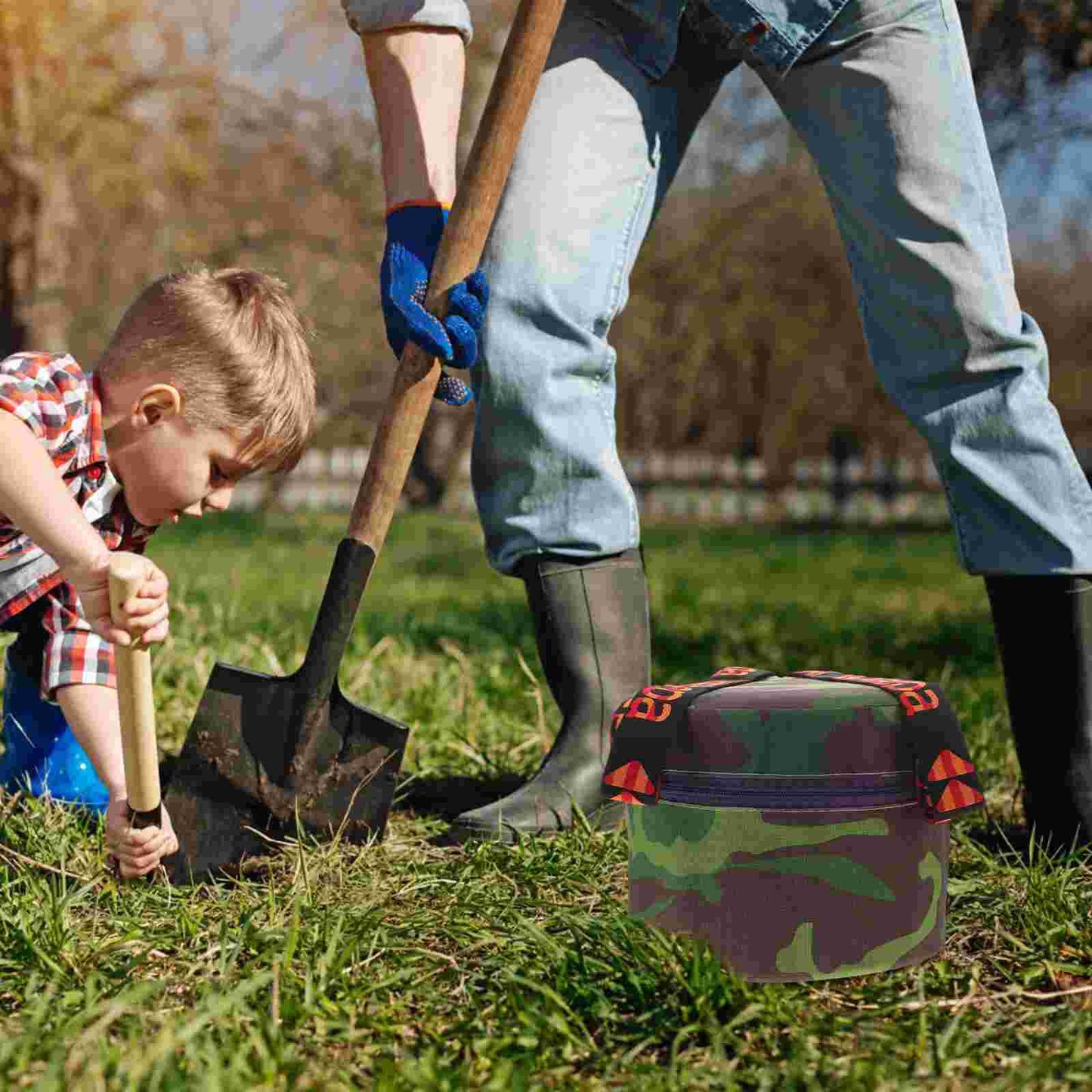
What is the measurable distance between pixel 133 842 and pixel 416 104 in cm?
124

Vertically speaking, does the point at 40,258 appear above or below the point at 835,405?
above

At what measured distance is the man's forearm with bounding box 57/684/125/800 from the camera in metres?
2.17

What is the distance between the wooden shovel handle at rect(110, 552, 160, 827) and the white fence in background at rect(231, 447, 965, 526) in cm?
1857

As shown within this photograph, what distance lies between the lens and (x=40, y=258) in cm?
1051

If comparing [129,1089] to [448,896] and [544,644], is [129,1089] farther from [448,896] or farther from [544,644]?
[544,644]

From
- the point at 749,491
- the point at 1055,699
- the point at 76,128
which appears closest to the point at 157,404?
the point at 1055,699

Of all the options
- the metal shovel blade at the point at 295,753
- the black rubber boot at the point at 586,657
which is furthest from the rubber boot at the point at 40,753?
the black rubber boot at the point at 586,657

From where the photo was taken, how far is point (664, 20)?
89.7 inches

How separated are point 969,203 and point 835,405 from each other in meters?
20.2

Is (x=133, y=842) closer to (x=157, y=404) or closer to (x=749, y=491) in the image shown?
(x=157, y=404)

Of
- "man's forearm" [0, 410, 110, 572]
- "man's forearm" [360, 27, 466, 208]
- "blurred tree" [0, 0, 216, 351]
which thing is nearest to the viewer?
"man's forearm" [0, 410, 110, 572]

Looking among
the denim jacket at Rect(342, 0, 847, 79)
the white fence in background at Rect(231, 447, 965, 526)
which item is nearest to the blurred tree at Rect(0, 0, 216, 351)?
the denim jacket at Rect(342, 0, 847, 79)

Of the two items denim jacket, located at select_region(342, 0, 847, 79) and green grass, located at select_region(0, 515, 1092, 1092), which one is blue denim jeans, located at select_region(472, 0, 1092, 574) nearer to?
denim jacket, located at select_region(342, 0, 847, 79)

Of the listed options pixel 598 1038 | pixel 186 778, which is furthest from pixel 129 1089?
pixel 186 778
